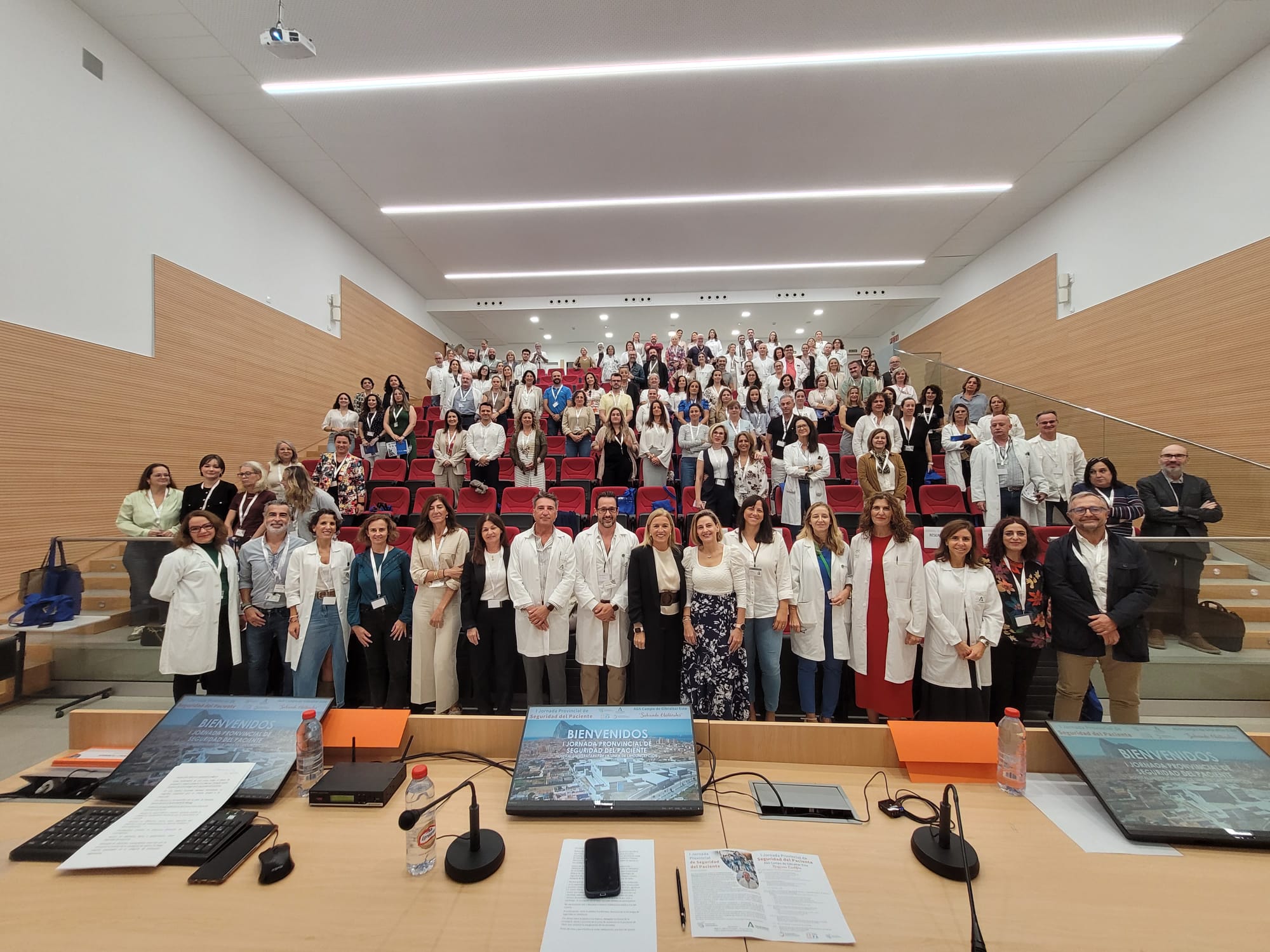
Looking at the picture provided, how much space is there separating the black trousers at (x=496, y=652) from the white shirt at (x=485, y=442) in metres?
3.09

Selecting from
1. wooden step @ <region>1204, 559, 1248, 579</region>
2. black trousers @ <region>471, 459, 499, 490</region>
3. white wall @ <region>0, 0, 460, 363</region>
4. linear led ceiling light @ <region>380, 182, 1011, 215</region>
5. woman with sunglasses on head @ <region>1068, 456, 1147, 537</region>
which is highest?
linear led ceiling light @ <region>380, 182, 1011, 215</region>

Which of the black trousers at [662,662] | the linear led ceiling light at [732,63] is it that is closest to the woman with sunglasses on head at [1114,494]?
the black trousers at [662,662]

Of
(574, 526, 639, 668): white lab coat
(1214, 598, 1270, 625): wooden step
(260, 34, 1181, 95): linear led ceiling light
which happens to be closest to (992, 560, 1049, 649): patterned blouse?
(1214, 598, 1270, 625): wooden step

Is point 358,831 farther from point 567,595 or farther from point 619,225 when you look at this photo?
point 619,225

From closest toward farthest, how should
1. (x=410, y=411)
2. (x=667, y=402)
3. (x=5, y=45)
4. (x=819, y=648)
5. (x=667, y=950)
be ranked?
(x=667, y=950)
(x=819, y=648)
(x=5, y=45)
(x=410, y=411)
(x=667, y=402)

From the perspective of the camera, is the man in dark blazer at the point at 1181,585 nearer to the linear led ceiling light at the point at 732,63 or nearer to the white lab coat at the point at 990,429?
the white lab coat at the point at 990,429

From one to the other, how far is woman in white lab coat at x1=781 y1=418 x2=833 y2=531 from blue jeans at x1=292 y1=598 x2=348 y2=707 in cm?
424

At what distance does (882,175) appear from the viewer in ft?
24.2

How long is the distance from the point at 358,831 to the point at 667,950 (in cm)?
82

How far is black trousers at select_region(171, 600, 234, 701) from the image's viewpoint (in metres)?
3.21

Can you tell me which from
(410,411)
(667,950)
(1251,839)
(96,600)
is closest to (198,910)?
(667,950)

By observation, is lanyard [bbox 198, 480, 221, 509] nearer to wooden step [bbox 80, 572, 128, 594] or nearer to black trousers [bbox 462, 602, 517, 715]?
wooden step [bbox 80, 572, 128, 594]

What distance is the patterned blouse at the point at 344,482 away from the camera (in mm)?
5242

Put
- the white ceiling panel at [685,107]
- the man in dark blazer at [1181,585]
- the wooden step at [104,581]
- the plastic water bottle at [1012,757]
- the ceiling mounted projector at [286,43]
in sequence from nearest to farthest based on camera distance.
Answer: the plastic water bottle at [1012,757], the man in dark blazer at [1181,585], the wooden step at [104,581], the ceiling mounted projector at [286,43], the white ceiling panel at [685,107]
